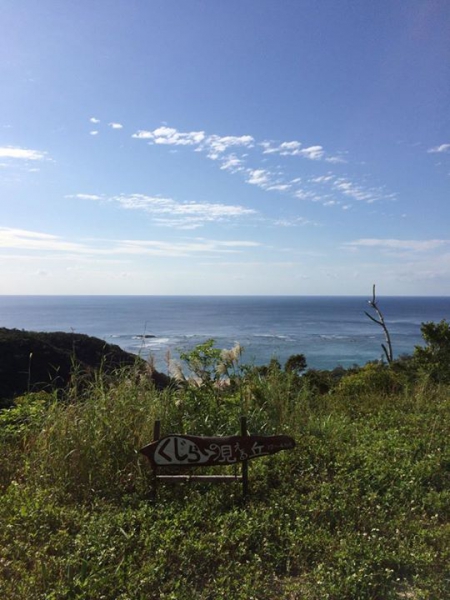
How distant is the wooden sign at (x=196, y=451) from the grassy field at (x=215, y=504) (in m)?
0.28

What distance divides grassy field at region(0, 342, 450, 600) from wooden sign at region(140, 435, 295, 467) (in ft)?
0.91

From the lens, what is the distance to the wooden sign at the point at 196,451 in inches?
144

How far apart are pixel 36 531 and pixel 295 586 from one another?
69.2 inches

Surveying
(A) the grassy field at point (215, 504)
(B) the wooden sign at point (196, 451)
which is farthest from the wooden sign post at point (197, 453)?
(A) the grassy field at point (215, 504)

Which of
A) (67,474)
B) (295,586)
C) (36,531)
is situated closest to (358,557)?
(295,586)

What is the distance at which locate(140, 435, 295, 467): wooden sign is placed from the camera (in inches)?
144

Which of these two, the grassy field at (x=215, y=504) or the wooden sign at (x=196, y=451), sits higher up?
the wooden sign at (x=196, y=451)

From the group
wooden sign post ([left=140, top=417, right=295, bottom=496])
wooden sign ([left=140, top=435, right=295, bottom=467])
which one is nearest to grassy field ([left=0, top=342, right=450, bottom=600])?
wooden sign post ([left=140, top=417, right=295, bottom=496])

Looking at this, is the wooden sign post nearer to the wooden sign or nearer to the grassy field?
the wooden sign

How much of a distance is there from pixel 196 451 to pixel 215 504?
1.41 feet

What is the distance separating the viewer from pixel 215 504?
138 inches

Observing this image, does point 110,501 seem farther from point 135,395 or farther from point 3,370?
point 3,370

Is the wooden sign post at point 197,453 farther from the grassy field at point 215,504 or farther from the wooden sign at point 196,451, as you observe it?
the grassy field at point 215,504

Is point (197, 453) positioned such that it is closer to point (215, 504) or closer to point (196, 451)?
point (196, 451)
